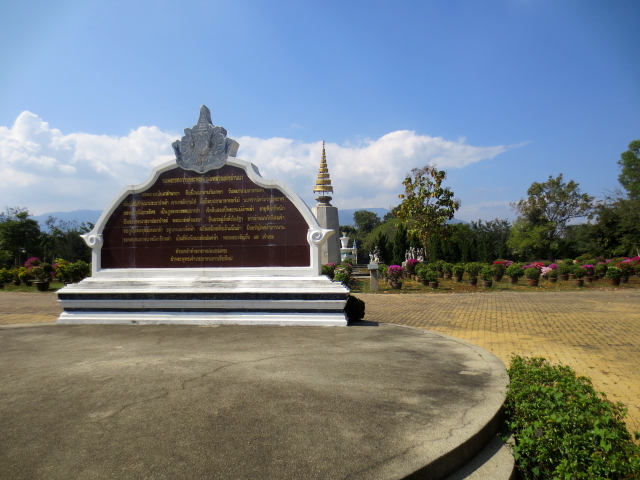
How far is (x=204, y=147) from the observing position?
8188mm

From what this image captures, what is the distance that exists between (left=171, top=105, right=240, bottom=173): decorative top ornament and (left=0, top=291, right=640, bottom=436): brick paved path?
15.6ft

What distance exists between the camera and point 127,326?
732 cm

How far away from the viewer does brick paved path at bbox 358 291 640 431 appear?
5704mm

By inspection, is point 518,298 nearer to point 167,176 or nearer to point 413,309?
point 413,309

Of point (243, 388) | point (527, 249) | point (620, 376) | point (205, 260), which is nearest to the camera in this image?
point (243, 388)

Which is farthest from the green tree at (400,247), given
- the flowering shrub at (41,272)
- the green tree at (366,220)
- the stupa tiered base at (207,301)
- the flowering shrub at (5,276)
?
the green tree at (366,220)

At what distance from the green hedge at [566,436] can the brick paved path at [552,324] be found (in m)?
1.43

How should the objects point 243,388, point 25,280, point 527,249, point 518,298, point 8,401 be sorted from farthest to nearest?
point 527,249
point 25,280
point 518,298
point 243,388
point 8,401

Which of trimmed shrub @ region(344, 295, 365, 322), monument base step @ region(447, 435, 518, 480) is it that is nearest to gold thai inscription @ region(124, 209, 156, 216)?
trimmed shrub @ region(344, 295, 365, 322)

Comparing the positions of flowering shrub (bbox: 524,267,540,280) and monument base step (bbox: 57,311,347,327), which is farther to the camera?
flowering shrub (bbox: 524,267,540,280)

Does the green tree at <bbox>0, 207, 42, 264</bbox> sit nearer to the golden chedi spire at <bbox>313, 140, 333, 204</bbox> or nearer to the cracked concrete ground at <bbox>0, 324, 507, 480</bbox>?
the golden chedi spire at <bbox>313, 140, 333, 204</bbox>

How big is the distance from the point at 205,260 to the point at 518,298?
35.2ft

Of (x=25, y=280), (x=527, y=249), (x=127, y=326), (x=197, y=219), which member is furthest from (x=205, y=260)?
(x=527, y=249)

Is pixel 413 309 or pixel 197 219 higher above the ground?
pixel 197 219
